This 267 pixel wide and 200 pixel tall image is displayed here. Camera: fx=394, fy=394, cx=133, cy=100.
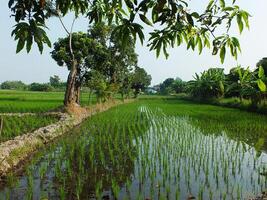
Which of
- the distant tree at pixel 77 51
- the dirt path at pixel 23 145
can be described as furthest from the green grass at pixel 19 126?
the distant tree at pixel 77 51

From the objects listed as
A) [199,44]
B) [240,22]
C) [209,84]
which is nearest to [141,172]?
[199,44]

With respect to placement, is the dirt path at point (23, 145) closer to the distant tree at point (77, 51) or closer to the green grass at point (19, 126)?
the green grass at point (19, 126)

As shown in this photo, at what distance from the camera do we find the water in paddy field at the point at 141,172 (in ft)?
18.4

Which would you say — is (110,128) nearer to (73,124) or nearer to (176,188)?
(73,124)

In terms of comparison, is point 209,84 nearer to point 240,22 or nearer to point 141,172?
point 141,172

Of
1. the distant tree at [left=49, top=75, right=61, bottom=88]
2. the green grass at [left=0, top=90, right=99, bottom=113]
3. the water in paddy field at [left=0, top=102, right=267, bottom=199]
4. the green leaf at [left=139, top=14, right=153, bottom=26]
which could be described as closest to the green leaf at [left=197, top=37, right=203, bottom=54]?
the green leaf at [left=139, top=14, right=153, bottom=26]

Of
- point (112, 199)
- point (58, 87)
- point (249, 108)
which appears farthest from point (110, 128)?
point (58, 87)

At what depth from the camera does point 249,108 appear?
2464 centimetres

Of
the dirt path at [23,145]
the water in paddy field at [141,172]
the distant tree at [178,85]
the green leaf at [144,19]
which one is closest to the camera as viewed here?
the green leaf at [144,19]

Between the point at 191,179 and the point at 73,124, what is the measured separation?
9238 millimetres

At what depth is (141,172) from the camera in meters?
6.74

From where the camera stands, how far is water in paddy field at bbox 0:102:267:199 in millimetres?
5598

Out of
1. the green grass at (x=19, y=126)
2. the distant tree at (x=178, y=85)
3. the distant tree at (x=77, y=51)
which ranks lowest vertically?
the green grass at (x=19, y=126)

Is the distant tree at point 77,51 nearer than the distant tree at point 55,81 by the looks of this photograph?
Yes
